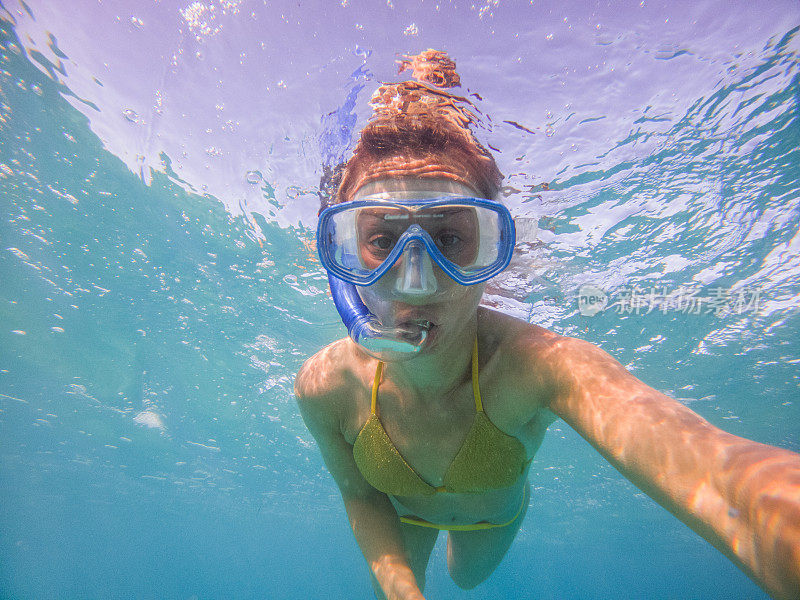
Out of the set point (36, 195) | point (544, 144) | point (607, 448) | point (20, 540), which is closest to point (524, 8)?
point (544, 144)

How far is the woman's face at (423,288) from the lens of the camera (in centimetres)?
249

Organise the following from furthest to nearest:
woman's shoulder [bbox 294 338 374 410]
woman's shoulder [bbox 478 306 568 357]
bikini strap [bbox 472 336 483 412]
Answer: woman's shoulder [bbox 294 338 374 410] → bikini strap [bbox 472 336 483 412] → woman's shoulder [bbox 478 306 568 357]

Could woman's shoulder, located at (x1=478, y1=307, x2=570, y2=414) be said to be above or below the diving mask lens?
below

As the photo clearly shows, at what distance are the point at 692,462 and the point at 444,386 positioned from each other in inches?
65.9

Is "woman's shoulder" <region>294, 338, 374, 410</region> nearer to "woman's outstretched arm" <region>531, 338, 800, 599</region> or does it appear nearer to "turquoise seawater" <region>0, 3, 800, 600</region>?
"woman's outstretched arm" <region>531, 338, 800, 599</region>

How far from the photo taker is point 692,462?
1.69 meters

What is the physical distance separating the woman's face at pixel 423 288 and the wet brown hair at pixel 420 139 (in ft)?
0.46

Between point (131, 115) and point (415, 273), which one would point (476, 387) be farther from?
point (131, 115)

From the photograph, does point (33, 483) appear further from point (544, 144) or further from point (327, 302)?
point (544, 144)

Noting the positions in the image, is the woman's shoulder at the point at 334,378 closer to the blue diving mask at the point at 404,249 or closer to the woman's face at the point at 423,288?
the blue diving mask at the point at 404,249

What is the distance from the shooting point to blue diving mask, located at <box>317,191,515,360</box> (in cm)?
248

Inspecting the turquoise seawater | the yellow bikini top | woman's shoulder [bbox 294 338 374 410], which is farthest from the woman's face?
the turquoise seawater

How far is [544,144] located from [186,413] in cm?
2597

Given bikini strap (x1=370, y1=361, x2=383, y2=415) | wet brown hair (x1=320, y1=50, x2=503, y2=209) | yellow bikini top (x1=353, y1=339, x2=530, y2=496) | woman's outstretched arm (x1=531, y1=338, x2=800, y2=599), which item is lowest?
yellow bikini top (x1=353, y1=339, x2=530, y2=496)
